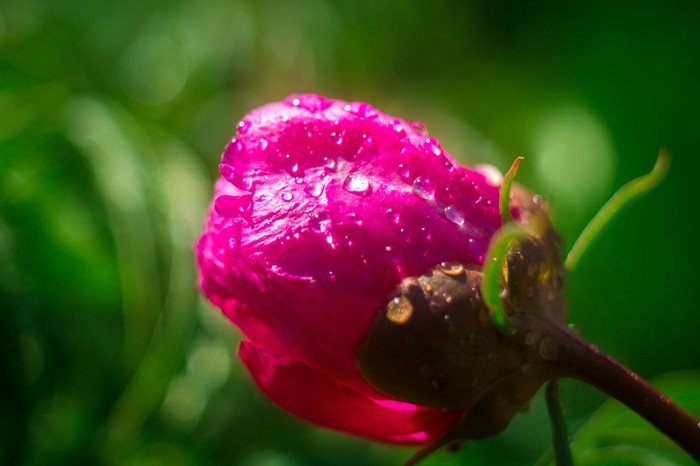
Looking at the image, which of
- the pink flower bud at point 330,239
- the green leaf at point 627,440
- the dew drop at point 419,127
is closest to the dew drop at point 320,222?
the pink flower bud at point 330,239

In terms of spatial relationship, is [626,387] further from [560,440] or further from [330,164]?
[330,164]

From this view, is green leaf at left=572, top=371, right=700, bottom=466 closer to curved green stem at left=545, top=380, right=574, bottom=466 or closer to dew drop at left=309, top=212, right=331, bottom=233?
curved green stem at left=545, top=380, right=574, bottom=466


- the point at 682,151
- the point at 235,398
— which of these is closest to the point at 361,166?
the point at 235,398

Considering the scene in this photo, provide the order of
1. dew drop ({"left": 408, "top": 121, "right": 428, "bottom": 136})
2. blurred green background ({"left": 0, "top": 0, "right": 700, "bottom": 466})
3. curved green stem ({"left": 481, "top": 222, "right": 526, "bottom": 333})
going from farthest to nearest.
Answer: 1. blurred green background ({"left": 0, "top": 0, "right": 700, "bottom": 466})
2. dew drop ({"left": 408, "top": 121, "right": 428, "bottom": 136})
3. curved green stem ({"left": 481, "top": 222, "right": 526, "bottom": 333})

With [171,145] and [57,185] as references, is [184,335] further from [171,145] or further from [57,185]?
[171,145]

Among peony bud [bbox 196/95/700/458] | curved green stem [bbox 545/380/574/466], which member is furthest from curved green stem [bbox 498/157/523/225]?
curved green stem [bbox 545/380/574/466]
